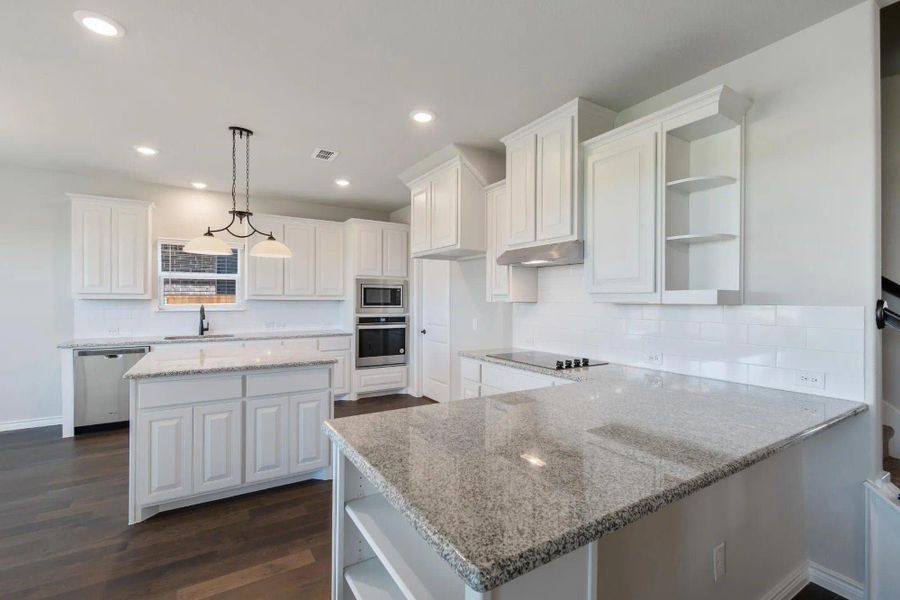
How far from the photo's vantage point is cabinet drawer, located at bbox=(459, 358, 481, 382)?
334cm

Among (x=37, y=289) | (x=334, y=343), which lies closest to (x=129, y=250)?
(x=37, y=289)

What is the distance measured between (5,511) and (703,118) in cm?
462

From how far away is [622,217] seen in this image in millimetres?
2461

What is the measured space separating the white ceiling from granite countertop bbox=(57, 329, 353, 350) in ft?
6.02

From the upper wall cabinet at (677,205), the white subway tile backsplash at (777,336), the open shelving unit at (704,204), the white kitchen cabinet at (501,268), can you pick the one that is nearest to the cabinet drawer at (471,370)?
the white kitchen cabinet at (501,268)

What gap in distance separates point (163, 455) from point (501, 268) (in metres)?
2.70

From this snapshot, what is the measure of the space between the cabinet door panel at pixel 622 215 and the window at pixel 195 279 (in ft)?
13.5

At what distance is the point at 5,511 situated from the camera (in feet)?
8.32

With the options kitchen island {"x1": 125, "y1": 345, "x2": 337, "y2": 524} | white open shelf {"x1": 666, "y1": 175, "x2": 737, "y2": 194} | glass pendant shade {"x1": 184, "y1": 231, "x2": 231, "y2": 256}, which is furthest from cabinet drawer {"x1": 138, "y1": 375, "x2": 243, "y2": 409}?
white open shelf {"x1": 666, "y1": 175, "x2": 737, "y2": 194}

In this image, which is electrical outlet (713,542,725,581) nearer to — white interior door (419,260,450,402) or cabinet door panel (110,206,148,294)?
white interior door (419,260,450,402)

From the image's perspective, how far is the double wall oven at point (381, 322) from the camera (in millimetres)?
5391

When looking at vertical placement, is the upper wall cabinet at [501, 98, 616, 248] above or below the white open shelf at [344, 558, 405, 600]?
above

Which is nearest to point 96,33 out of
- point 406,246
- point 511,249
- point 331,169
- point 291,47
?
point 291,47

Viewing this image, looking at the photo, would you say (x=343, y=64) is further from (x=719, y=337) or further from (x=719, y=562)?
(x=719, y=562)
